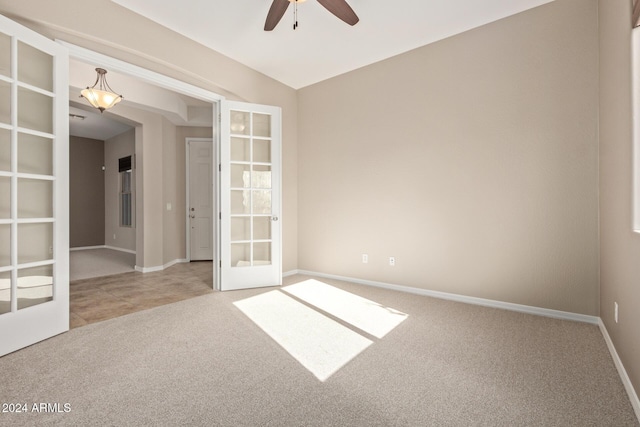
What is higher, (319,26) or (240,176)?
(319,26)

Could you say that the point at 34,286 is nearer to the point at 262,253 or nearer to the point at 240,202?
the point at 240,202

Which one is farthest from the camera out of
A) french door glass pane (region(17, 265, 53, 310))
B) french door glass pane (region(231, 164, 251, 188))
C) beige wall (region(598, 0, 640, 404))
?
french door glass pane (region(231, 164, 251, 188))

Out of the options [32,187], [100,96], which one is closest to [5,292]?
[32,187]

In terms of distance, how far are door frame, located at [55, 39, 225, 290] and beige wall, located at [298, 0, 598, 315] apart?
1.54 meters

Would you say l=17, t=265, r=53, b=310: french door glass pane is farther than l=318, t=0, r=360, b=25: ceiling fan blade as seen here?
No

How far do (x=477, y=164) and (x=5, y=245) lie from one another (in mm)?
4216

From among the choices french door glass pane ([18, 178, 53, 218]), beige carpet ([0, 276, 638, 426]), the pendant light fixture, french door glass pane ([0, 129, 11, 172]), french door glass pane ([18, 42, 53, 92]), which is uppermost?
the pendant light fixture

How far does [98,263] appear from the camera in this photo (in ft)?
19.7

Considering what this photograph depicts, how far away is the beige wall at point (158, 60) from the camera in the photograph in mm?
2506

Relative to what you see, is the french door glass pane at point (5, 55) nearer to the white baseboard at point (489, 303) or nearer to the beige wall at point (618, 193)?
the white baseboard at point (489, 303)

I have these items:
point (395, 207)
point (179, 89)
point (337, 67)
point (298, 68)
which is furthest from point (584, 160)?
point (179, 89)

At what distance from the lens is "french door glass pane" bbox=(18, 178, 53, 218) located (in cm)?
232

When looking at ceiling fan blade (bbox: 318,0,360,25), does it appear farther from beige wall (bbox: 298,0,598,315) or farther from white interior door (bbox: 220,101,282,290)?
white interior door (bbox: 220,101,282,290)

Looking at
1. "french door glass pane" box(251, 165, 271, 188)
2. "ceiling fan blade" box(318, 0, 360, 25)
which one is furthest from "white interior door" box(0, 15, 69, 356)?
"ceiling fan blade" box(318, 0, 360, 25)
